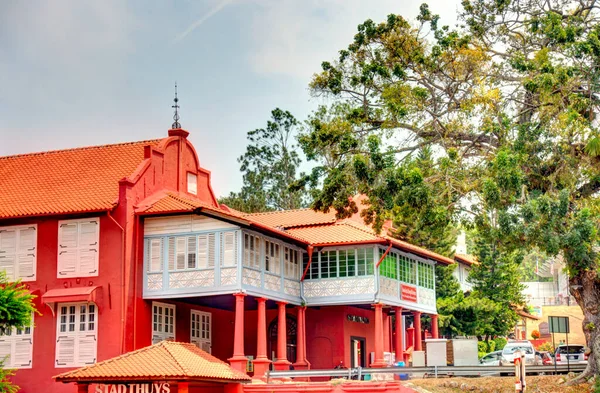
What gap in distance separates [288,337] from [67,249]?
1125 centimetres

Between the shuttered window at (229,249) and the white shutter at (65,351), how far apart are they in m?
6.02

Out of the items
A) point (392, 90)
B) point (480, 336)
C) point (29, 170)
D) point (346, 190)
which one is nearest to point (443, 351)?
point (346, 190)

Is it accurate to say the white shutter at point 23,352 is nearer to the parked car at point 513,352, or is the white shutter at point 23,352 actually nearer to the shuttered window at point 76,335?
the shuttered window at point 76,335

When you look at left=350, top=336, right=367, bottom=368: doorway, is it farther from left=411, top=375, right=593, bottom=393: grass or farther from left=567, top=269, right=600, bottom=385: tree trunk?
left=567, top=269, right=600, bottom=385: tree trunk

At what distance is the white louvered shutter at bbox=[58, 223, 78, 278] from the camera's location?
34.4m

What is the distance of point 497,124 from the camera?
3008 centimetres

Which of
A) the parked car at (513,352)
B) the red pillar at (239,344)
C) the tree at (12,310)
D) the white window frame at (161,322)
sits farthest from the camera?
the parked car at (513,352)

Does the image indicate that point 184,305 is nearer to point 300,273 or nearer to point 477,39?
point 300,273

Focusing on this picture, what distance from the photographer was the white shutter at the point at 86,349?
109ft

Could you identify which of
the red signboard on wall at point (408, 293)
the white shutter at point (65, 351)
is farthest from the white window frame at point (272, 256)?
the white shutter at point (65, 351)

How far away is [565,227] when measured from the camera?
1110 inches

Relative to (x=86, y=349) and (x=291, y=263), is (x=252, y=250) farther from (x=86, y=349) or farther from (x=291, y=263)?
(x=86, y=349)

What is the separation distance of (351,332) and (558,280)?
6168cm

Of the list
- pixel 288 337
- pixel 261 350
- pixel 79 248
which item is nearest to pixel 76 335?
pixel 79 248
